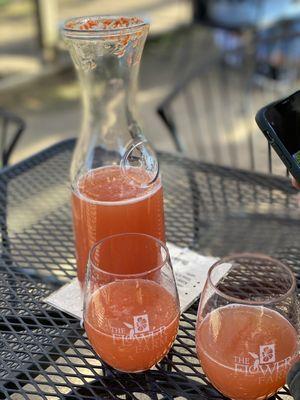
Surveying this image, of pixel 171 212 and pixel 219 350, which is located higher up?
pixel 219 350

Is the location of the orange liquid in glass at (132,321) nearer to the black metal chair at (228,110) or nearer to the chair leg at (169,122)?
the chair leg at (169,122)

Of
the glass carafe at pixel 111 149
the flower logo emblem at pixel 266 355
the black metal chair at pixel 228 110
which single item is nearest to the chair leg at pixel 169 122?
the glass carafe at pixel 111 149

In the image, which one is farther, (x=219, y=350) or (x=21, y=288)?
(x=21, y=288)

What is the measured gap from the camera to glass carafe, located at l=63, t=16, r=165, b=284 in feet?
2.72

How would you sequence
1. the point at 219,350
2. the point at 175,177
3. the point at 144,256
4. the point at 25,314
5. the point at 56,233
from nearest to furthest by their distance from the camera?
1. the point at 219,350
2. the point at 144,256
3. the point at 25,314
4. the point at 56,233
5. the point at 175,177

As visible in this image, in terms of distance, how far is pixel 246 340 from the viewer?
670 mm

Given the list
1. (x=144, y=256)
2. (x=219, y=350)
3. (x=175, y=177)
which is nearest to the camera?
(x=219, y=350)

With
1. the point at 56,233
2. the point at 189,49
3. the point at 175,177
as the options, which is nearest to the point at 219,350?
the point at 56,233

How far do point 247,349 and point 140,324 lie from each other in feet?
0.41

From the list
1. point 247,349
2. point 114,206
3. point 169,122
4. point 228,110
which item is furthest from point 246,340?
point 228,110

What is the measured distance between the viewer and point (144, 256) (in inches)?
31.3

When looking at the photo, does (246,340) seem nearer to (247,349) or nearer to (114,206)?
(247,349)

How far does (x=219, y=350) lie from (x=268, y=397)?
0.31ft

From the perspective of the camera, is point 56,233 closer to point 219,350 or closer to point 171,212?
point 171,212
